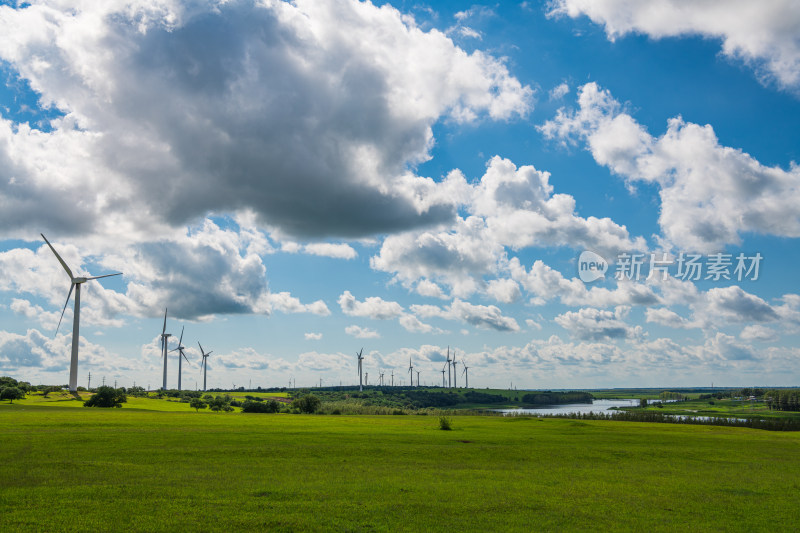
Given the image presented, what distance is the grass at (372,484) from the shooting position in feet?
85.8

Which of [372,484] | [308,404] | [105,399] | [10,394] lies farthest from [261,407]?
[372,484]

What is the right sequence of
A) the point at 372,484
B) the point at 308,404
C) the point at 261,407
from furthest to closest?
the point at 308,404 → the point at 261,407 → the point at 372,484

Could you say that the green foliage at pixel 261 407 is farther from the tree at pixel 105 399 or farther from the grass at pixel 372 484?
the grass at pixel 372 484

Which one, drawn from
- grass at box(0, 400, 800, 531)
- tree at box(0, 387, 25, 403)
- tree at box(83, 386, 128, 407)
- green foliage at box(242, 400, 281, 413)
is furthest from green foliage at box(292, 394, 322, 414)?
grass at box(0, 400, 800, 531)

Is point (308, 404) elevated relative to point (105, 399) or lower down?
lower down

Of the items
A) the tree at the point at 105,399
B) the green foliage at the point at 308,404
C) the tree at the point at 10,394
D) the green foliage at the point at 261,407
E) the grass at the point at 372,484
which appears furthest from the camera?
the green foliage at the point at 308,404

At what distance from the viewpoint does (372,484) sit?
33.8 m

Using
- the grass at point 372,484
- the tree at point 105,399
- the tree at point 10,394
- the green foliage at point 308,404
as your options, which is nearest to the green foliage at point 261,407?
the green foliage at point 308,404

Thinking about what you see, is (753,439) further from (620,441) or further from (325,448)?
(325,448)

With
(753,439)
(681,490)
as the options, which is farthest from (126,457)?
(753,439)

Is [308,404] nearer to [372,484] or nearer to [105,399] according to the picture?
[105,399]

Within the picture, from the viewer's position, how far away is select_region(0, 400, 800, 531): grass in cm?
2616

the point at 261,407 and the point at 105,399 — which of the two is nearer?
the point at 105,399

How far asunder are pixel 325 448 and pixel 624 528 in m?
30.0
